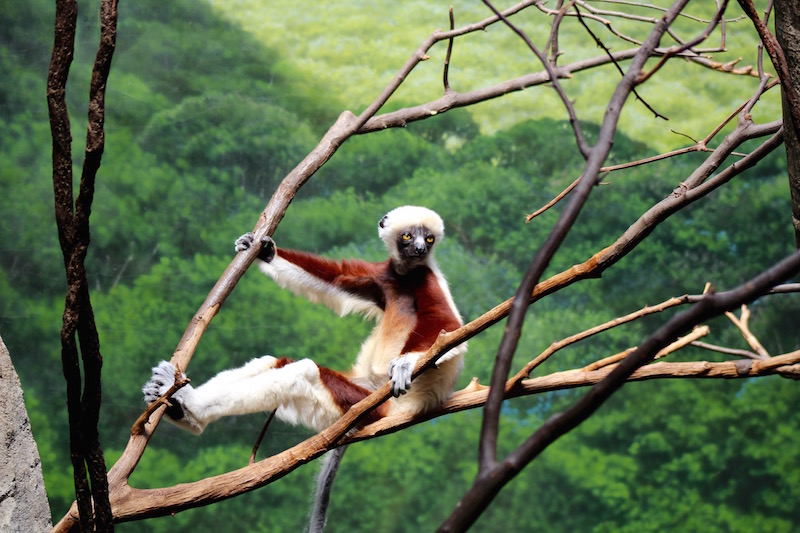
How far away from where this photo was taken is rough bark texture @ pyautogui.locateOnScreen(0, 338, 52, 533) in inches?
102

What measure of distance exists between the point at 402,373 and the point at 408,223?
4.47 feet

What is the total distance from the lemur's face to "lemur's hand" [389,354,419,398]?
38.1 inches

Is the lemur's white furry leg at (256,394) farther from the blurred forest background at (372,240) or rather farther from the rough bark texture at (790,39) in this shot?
the blurred forest background at (372,240)

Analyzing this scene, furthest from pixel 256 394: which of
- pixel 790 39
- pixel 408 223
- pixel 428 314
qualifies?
pixel 790 39

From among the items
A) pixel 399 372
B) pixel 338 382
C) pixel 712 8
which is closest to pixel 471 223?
pixel 712 8

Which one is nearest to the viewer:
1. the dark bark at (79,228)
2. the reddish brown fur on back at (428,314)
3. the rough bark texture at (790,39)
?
the dark bark at (79,228)

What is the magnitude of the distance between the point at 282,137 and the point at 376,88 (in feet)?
3.51

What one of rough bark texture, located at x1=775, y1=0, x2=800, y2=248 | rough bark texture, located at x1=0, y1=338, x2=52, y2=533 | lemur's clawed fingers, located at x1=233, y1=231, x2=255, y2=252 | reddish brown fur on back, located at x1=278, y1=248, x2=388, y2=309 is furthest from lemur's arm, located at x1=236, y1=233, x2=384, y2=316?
rough bark texture, located at x1=775, y1=0, x2=800, y2=248

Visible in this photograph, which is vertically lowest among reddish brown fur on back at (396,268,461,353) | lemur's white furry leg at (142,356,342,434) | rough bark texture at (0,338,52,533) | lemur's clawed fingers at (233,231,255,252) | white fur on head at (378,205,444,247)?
rough bark texture at (0,338,52,533)

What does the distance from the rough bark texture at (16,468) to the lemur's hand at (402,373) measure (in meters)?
1.34

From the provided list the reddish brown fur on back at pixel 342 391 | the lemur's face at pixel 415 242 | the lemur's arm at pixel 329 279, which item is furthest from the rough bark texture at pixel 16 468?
the lemur's face at pixel 415 242

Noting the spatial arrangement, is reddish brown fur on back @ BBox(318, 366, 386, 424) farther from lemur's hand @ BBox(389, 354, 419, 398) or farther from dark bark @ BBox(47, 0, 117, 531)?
dark bark @ BBox(47, 0, 117, 531)

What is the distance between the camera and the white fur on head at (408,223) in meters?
3.90

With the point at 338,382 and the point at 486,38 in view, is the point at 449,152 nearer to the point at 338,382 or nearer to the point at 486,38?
the point at 486,38
